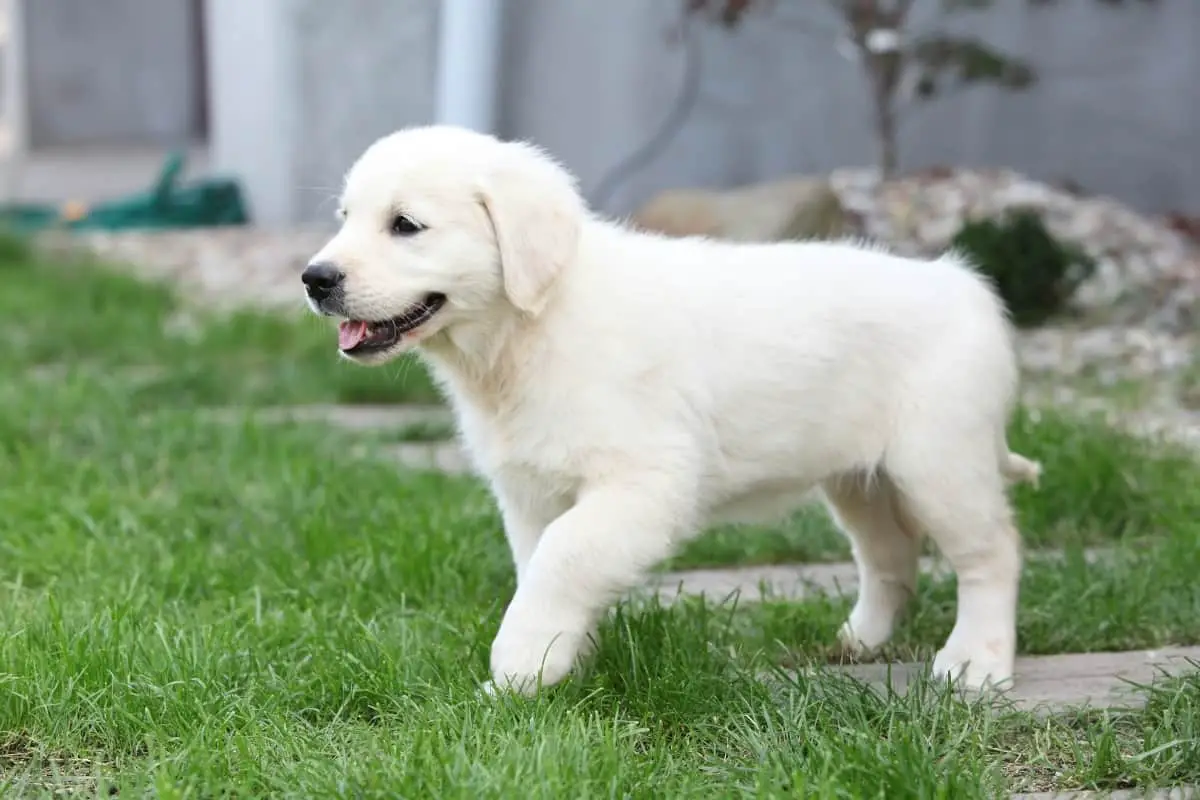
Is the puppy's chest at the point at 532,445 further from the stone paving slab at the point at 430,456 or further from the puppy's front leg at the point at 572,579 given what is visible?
the stone paving slab at the point at 430,456

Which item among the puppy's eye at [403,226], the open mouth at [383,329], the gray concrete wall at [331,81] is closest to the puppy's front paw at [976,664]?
the open mouth at [383,329]

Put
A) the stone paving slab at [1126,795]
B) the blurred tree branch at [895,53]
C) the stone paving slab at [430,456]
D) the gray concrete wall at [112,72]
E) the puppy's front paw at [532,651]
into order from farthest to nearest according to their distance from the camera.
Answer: the gray concrete wall at [112,72] → the blurred tree branch at [895,53] → the stone paving slab at [430,456] → the puppy's front paw at [532,651] → the stone paving slab at [1126,795]

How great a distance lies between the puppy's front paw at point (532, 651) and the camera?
2.75 meters

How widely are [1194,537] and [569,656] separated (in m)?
1.67

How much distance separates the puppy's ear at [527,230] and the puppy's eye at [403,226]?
14 centimetres

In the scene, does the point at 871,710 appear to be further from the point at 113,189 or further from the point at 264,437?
the point at 113,189

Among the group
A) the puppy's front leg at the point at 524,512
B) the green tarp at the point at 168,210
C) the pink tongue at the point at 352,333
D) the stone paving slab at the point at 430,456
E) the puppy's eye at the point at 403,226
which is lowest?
the green tarp at the point at 168,210

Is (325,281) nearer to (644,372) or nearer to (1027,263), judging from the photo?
(644,372)

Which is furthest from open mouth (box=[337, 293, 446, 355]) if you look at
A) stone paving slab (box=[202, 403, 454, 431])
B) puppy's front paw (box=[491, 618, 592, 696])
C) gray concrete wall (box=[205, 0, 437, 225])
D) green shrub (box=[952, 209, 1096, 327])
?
gray concrete wall (box=[205, 0, 437, 225])

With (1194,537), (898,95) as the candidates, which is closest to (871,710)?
(1194,537)

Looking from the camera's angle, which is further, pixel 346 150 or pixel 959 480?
pixel 346 150

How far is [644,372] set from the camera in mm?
2969

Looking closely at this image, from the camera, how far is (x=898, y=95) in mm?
8953

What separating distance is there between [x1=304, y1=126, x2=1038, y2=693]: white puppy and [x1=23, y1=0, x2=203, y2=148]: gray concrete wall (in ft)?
49.5
